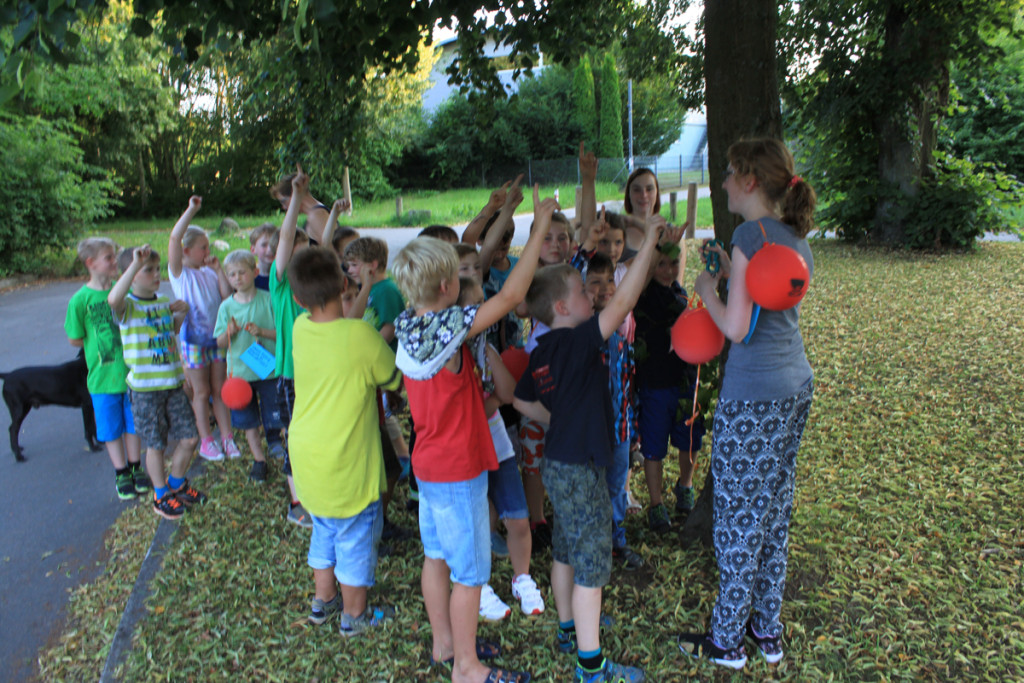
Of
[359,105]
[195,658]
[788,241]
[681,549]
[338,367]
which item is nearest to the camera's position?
[788,241]

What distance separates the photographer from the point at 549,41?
510 cm

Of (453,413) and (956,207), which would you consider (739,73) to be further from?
(956,207)

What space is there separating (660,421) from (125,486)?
3.63 meters

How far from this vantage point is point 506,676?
2580mm

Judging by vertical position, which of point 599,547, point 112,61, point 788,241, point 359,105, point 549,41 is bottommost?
point 599,547

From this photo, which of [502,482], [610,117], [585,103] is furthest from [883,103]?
[610,117]

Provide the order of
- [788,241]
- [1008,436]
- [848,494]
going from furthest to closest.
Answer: [1008,436]
[848,494]
[788,241]

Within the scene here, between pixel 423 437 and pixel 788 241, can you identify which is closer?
pixel 788 241

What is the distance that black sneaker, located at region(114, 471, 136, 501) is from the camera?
4.52 m

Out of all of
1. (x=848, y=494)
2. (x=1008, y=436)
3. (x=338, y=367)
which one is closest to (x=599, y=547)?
(x=338, y=367)

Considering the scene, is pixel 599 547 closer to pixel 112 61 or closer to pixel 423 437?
pixel 423 437

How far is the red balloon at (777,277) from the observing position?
85.4 inches

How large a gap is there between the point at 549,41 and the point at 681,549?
3830 millimetres

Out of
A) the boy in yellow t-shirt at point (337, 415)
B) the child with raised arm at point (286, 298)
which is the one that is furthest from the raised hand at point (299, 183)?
the boy in yellow t-shirt at point (337, 415)
